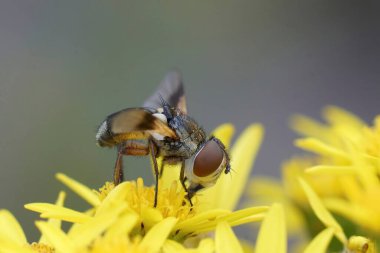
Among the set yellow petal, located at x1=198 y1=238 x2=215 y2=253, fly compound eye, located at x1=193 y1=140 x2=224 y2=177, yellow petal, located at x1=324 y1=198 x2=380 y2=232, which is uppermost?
fly compound eye, located at x1=193 y1=140 x2=224 y2=177

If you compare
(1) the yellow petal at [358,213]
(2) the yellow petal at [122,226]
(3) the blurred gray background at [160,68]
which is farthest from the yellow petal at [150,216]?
(3) the blurred gray background at [160,68]

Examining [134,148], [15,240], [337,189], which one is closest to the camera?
[15,240]

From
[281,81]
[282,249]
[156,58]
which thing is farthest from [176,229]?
[281,81]

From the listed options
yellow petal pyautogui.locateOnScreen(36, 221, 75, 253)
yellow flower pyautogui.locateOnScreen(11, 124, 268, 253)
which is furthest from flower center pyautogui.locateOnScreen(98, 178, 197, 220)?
yellow petal pyautogui.locateOnScreen(36, 221, 75, 253)

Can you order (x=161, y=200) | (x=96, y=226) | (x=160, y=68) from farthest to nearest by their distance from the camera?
(x=160, y=68) → (x=161, y=200) → (x=96, y=226)

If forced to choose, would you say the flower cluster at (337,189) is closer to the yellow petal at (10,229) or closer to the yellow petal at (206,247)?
the yellow petal at (206,247)

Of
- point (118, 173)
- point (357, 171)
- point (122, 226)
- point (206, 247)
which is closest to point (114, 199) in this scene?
point (122, 226)

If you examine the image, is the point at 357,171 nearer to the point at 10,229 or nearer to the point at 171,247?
the point at 171,247

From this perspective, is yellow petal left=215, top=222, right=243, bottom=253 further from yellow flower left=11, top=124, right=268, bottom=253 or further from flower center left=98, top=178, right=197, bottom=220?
flower center left=98, top=178, right=197, bottom=220
